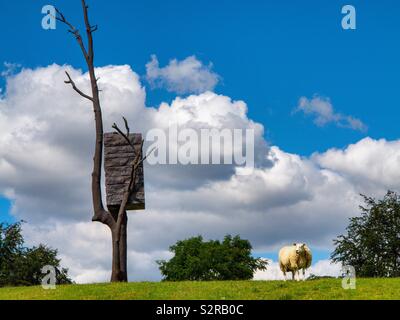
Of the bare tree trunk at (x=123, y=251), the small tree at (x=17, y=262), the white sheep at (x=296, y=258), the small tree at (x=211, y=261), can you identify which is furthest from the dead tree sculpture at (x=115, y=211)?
the small tree at (x=211, y=261)

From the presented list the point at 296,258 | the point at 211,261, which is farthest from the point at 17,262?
the point at 296,258

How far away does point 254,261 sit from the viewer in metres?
99.6

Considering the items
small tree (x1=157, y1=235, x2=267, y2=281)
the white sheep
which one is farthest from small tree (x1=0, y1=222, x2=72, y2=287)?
the white sheep

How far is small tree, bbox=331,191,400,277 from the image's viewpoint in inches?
2737

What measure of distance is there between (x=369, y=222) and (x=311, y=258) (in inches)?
1652

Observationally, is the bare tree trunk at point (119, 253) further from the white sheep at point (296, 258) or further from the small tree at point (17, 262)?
the small tree at point (17, 262)

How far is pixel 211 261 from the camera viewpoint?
9831 cm

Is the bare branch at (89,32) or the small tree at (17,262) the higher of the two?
the bare branch at (89,32)

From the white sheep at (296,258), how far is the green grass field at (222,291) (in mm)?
2830

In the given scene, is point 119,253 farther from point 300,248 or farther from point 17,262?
point 17,262

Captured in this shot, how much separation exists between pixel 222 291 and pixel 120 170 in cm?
1087

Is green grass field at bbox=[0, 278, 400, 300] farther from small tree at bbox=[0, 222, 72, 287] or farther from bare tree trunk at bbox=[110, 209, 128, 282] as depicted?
small tree at bbox=[0, 222, 72, 287]

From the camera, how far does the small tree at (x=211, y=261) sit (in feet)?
317
